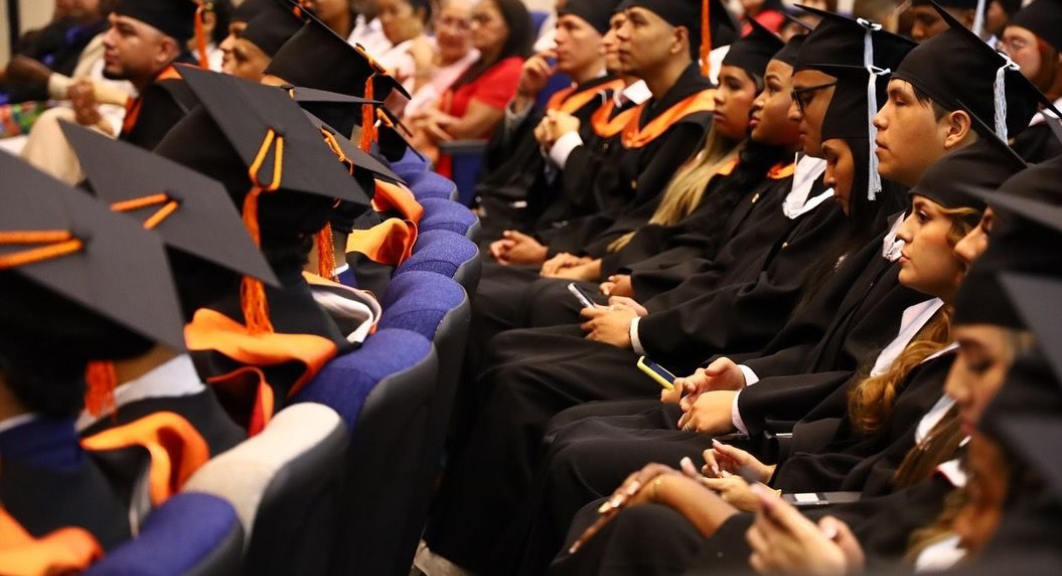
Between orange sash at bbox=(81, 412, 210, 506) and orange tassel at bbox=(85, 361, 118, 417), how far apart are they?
0.11 feet

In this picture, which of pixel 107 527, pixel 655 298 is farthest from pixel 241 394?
pixel 655 298

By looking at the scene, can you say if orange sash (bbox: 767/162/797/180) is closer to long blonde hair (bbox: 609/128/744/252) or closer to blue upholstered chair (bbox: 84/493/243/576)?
long blonde hair (bbox: 609/128/744/252)

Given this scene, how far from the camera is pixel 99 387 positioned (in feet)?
6.10

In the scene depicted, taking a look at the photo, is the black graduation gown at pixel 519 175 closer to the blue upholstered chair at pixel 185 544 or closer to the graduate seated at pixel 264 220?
the graduate seated at pixel 264 220

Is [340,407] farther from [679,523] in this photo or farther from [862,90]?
[862,90]

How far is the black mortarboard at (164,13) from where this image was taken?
5.50 metres

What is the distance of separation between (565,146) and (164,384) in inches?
159

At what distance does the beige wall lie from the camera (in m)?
11.4

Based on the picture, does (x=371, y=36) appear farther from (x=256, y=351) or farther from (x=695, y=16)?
(x=256, y=351)

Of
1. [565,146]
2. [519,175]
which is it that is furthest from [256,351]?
[519,175]

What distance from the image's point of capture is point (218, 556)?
157cm

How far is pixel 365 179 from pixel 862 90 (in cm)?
122

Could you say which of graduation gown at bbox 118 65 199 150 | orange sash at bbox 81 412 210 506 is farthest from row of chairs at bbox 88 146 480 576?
graduation gown at bbox 118 65 199 150

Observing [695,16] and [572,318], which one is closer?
[572,318]
